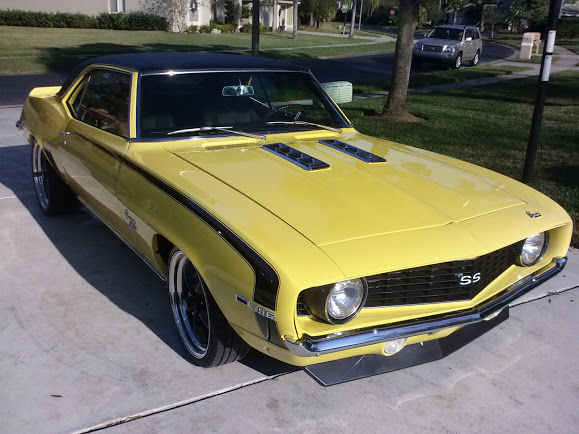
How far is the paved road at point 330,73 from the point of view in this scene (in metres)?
13.0

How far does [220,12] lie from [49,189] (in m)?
35.8

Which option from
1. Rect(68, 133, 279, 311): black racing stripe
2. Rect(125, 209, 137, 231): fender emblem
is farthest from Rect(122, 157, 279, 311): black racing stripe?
Rect(125, 209, 137, 231): fender emblem

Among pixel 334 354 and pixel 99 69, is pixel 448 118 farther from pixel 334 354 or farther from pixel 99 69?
pixel 334 354

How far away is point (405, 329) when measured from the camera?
8.79ft

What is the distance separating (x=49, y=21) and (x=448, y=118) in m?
27.2

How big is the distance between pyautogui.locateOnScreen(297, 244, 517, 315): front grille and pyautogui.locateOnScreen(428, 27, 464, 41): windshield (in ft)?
71.4

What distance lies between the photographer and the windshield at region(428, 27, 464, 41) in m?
23.0

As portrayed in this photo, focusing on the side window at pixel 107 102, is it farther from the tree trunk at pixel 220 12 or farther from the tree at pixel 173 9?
the tree trunk at pixel 220 12

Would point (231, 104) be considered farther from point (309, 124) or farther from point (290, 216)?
point (290, 216)

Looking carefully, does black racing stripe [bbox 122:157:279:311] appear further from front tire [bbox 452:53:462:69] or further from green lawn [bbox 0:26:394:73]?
front tire [bbox 452:53:462:69]

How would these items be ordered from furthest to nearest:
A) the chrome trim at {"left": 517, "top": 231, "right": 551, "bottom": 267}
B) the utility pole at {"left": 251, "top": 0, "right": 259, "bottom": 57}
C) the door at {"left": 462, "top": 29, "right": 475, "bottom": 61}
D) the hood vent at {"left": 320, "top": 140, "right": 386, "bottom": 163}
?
the door at {"left": 462, "top": 29, "right": 475, "bottom": 61}, the utility pole at {"left": 251, "top": 0, "right": 259, "bottom": 57}, the hood vent at {"left": 320, "top": 140, "right": 386, "bottom": 163}, the chrome trim at {"left": 517, "top": 231, "right": 551, "bottom": 267}

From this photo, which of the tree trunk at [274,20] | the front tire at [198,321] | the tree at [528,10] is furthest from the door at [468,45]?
the tree at [528,10]

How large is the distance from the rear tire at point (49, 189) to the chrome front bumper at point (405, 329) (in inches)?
131

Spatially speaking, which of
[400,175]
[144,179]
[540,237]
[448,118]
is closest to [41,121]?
[144,179]
